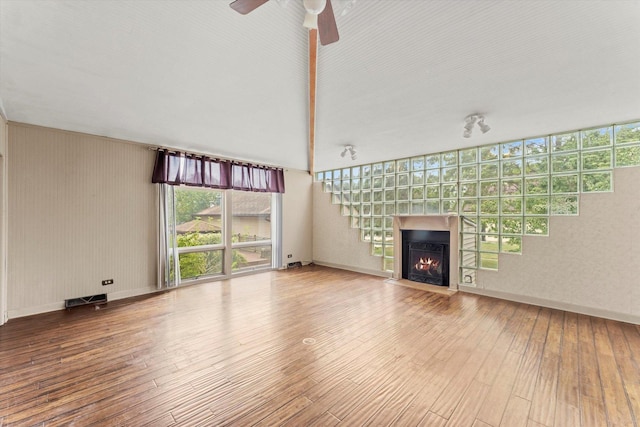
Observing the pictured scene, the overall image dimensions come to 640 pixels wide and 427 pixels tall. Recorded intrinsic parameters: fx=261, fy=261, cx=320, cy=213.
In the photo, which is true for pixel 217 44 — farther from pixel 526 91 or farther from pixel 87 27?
pixel 526 91

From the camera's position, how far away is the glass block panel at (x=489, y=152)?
417 centimetres

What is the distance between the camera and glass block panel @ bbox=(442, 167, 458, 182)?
455 cm

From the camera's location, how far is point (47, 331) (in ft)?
9.43

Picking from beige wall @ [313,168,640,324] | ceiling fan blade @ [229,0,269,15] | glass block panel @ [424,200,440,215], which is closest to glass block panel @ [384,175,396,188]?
glass block panel @ [424,200,440,215]

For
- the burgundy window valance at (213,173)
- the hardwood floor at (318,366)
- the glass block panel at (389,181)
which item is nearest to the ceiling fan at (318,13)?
the hardwood floor at (318,366)

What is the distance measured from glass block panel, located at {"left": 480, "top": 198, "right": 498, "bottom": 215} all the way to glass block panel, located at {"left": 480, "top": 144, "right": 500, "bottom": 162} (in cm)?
67

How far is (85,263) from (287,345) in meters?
3.29

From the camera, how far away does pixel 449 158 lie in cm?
464

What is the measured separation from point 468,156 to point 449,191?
2.14 ft

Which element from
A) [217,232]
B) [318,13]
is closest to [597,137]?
[318,13]

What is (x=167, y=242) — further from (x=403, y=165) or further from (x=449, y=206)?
(x=449, y=206)

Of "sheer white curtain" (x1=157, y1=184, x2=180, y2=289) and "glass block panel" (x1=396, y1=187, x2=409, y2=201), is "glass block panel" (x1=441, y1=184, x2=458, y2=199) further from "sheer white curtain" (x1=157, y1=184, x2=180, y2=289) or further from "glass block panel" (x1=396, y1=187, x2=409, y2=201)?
"sheer white curtain" (x1=157, y1=184, x2=180, y2=289)

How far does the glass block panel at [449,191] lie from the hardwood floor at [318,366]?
184cm

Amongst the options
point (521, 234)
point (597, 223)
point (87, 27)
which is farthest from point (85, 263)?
point (597, 223)
